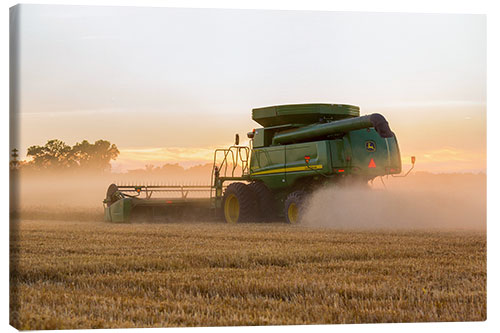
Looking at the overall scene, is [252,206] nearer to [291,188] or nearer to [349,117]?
[291,188]

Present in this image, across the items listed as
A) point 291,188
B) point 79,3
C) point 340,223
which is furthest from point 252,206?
point 79,3

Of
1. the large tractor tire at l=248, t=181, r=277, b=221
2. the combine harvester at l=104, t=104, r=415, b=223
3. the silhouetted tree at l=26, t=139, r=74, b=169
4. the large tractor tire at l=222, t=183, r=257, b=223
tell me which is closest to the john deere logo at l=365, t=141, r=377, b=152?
the combine harvester at l=104, t=104, r=415, b=223

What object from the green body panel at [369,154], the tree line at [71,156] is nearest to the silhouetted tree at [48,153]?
the tree line at [71,156]

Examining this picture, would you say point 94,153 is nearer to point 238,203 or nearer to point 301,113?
point 301,113

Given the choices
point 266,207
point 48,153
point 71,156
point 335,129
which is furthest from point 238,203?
point 48,153

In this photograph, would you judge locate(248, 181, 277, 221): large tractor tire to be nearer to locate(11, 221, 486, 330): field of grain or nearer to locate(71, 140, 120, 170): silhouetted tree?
locate(71, 140, 120, 170): silhouetted tree

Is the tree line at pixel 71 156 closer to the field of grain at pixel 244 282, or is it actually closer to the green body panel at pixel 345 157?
the field of grain at pixel 244 282

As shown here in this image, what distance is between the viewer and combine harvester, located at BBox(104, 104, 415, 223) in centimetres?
1473

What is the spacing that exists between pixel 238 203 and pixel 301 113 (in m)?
2.97

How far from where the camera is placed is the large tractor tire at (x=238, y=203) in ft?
53.6

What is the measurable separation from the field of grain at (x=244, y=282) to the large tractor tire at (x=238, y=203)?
5.22 meters

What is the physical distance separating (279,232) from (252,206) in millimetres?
3982

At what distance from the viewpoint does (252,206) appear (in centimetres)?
1639

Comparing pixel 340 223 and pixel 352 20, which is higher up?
pixel 352 20
